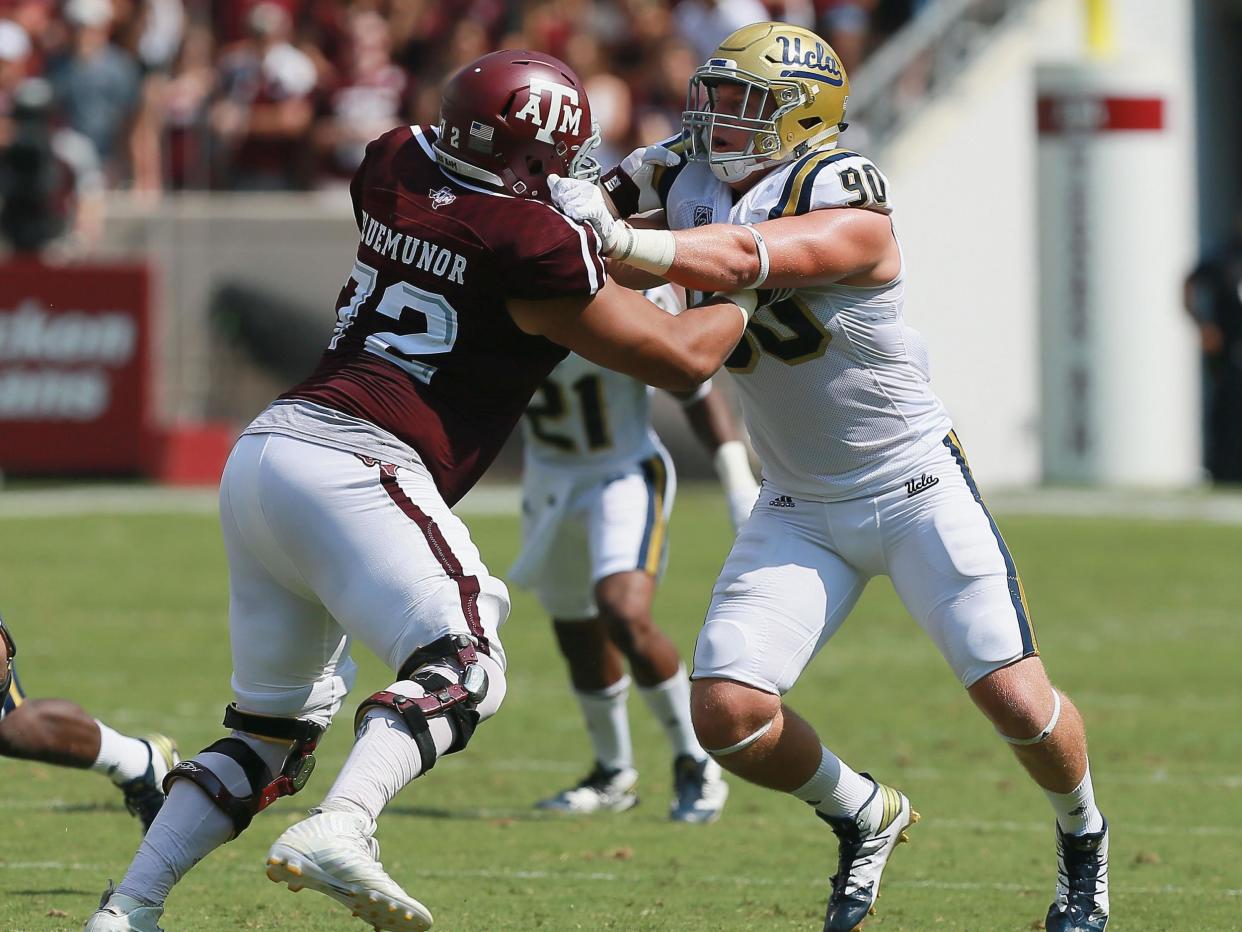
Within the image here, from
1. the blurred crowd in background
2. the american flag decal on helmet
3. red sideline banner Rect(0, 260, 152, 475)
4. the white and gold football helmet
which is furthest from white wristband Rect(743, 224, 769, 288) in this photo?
red sideline banner Rect(0, 260, 152, 475)

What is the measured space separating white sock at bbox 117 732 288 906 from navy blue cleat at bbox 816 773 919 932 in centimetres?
142

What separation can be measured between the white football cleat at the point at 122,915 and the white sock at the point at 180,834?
0.02 m

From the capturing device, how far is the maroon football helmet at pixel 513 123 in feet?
15.0

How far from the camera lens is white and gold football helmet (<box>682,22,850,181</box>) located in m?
5.08

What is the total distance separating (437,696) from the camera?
4312 millimetres

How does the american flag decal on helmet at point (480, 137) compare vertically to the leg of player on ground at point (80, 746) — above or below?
above

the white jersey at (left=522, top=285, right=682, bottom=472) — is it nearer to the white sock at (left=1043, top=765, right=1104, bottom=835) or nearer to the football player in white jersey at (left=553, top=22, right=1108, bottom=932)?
the football player in white jersey at (left=553, top=22, right=1108, bottom=932)

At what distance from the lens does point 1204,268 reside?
17.0 meters

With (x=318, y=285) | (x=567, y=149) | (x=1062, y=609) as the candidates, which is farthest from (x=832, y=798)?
(x=318, y=285)

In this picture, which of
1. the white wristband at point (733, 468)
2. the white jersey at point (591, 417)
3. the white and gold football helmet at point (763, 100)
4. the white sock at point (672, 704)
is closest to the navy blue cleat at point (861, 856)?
the white and gold football helmet at point (763, 100)

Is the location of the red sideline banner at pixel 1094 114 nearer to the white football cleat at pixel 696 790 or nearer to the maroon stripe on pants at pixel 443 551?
the white football cleat at pixel 696 790

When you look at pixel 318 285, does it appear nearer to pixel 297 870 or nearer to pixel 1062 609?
pixel 1062 609

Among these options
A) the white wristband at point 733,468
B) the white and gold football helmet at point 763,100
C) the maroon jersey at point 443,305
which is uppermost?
the white and gold football helmet at point 763,100

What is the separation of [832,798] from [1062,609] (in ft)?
21.3
